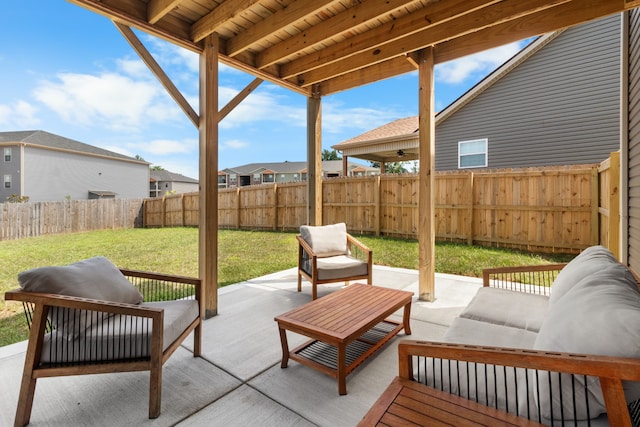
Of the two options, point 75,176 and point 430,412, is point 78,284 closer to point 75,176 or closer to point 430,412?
point 430,412

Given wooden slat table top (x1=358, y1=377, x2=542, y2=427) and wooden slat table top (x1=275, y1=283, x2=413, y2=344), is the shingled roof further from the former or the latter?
wooden slat table top (x1=358, y1=377, x2=542, y2=427)

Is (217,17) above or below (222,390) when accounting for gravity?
above

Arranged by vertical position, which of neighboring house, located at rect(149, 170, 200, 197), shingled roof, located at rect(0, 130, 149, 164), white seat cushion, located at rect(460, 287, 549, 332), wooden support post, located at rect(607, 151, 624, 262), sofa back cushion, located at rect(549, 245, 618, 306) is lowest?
white seat cushion, located at rect(460, 287, 549, 332)

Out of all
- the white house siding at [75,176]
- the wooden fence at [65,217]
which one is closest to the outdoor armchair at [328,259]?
the wooden fence at [65,217]

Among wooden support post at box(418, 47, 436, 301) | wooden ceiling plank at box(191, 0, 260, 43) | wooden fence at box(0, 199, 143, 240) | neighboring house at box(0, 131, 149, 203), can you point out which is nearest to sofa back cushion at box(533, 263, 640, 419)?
wooden support post at box(418, 47, 436, 301)

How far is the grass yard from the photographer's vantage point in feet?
16.3

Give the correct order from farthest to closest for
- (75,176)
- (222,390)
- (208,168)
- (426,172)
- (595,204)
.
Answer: (75,176), (595,204), (426,172), (208,168), (222,390)

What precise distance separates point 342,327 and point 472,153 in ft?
27.5

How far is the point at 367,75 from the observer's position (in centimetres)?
418

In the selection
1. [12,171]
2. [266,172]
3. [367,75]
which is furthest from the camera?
[266,172]

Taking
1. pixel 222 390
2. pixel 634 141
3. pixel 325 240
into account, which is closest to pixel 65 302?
pixel 222 390

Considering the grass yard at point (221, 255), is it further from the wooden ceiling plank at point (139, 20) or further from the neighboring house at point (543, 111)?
the neighboring house at point (543, 111)

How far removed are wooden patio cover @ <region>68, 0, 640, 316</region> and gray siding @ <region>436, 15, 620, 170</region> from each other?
595cm

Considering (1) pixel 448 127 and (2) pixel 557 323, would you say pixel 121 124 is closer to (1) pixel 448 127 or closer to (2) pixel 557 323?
(1) pixel 448 127
